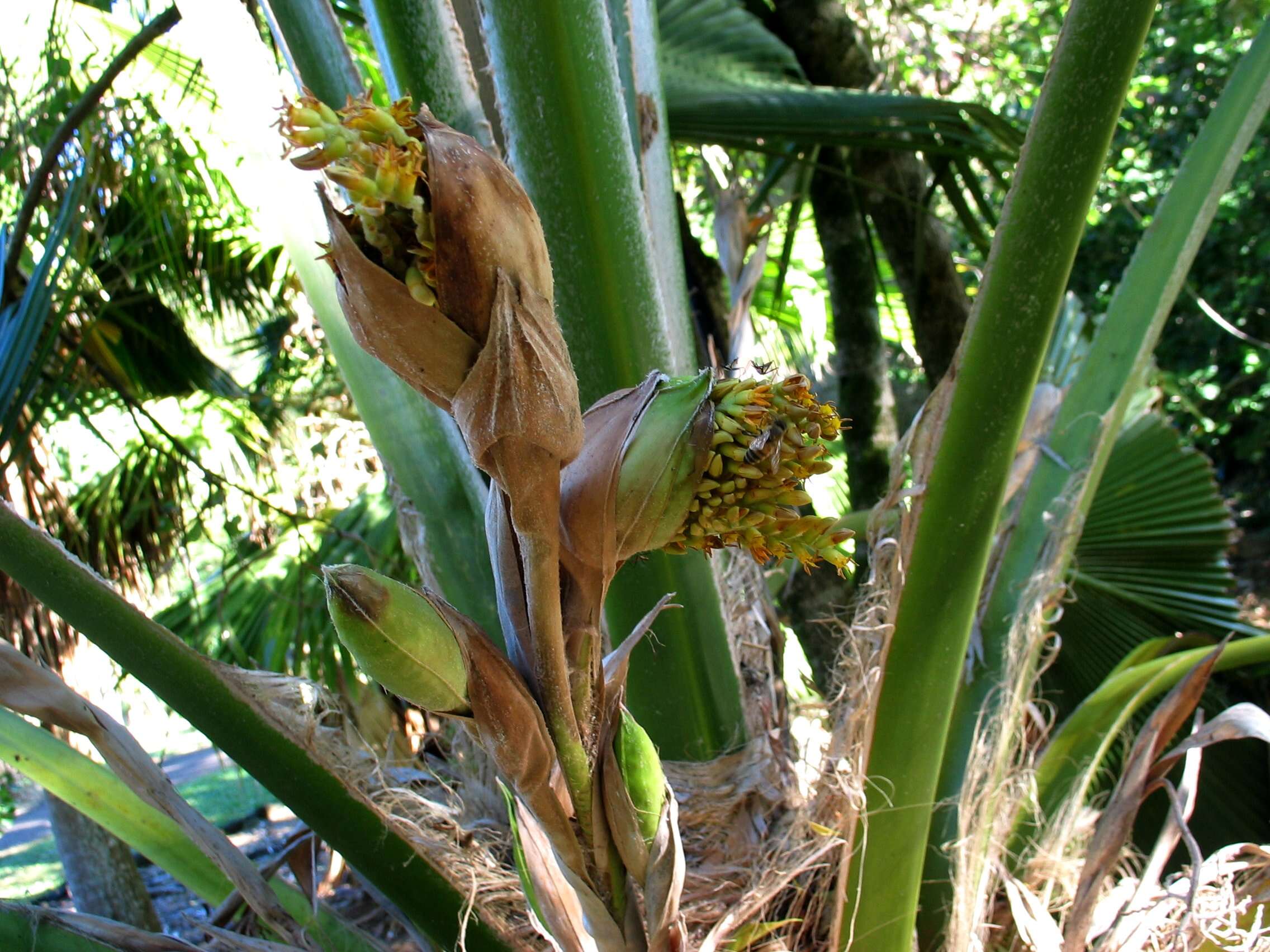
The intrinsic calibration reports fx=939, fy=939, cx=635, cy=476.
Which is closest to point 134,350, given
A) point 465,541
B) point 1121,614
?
point 465,541

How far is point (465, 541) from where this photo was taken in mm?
906

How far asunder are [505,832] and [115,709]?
292 centimetres

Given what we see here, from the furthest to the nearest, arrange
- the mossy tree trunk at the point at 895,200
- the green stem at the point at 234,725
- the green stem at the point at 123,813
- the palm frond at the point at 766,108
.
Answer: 1. the mossy tree trunk at the point at 895,200
2. the palm frond at the point at 766,108
3. the green stem at the point at 123,813
4. the green stem at the point at 234,725

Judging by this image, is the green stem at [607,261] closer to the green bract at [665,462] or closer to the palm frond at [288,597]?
the green bract at [665,462]

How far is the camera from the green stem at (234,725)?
687 millimetres

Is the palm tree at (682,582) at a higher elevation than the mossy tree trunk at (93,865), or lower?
higher

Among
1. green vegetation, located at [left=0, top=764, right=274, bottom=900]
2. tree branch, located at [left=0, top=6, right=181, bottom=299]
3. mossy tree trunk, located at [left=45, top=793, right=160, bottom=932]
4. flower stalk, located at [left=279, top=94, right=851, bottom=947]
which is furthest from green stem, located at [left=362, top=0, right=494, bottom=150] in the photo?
green vegetation, located at [left=0, top=764, right=274, bottom=900]

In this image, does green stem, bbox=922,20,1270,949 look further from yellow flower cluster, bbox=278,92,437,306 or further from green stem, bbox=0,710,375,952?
yellow flower cluster, bbox=278,92,437,306

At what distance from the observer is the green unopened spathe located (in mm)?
407

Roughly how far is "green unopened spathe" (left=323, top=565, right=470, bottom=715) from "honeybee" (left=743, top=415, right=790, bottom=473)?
17 centimetres

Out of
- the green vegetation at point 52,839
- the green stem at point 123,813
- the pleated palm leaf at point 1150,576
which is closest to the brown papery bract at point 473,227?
the green stem at point 123,813

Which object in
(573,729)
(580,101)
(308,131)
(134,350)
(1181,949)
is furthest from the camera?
(134,350)

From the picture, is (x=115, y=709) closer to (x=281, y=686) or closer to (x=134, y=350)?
(x=134, y=350)

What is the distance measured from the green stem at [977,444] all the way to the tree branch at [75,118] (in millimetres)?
1122
